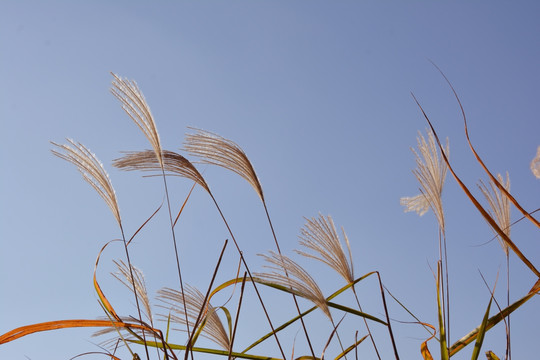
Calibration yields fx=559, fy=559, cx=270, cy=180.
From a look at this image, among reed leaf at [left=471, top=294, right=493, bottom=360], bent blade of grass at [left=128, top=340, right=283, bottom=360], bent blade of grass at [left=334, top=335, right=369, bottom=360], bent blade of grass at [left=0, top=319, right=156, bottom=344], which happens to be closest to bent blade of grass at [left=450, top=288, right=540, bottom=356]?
reed leaf at [left=471, top=294, right=493, bottom=360]

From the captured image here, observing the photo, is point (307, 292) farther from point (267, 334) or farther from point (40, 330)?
point (40, 330)

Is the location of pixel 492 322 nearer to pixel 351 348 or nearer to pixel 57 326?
pixel 351 348

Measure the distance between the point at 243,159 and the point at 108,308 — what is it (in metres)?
0.67

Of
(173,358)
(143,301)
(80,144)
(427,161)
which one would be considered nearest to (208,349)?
(173,358)

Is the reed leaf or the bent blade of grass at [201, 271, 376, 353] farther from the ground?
the bent blade of grass at [201, 271, 376, 353]

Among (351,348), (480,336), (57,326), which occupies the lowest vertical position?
(480,336)

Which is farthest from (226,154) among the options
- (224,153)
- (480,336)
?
(480,336)

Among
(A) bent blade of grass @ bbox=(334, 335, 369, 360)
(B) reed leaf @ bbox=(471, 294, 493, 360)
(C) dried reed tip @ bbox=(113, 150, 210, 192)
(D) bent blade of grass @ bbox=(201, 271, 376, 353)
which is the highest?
(C) dried reed tip @ bbox=(113, 150, 210, 192)

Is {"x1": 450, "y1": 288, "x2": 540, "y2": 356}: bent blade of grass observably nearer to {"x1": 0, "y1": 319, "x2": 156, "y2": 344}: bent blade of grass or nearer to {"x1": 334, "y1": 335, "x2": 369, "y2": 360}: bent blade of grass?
{"x1": 334, "y1": 335, "x2": 369, "y2": 360}: bent blade of grass

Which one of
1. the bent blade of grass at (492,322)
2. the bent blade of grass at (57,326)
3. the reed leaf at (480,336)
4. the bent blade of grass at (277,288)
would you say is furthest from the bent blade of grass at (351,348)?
the bent blade of grass at (57,326)

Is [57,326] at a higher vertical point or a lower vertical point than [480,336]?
higher

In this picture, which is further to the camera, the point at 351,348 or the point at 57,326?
the point at 351,348

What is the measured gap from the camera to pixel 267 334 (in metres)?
1.82

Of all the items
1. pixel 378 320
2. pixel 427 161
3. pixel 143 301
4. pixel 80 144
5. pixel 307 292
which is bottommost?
pixel 378 320
